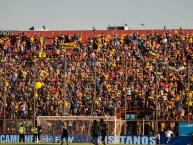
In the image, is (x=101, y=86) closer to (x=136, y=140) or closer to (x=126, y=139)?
(x=126, y=139)

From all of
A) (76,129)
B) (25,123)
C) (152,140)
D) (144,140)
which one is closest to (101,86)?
(76,129)

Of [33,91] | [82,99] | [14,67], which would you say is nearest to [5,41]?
[14,67]

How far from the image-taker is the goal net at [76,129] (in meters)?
33.9

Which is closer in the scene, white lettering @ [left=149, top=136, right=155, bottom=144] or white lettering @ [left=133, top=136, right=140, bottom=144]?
white lettering @ [left=149, top=136, right=155, bottom=144]

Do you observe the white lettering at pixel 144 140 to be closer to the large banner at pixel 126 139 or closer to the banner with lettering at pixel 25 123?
the large banner at pixel 126 139

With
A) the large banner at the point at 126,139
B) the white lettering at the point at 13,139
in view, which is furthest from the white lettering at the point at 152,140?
the white lettering at the point at 13,139

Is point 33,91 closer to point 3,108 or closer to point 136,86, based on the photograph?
point 3,108

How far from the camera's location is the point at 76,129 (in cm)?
3478

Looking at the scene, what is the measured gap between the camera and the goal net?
1334 inches

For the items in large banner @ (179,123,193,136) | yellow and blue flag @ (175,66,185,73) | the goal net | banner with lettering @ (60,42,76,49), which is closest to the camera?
the goal net

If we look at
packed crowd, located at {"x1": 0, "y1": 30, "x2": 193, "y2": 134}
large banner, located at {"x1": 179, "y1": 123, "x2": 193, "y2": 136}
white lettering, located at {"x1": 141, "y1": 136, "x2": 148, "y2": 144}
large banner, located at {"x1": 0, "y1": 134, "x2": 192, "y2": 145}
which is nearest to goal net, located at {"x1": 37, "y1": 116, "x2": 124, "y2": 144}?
large banner, located at {"x1": 0, "y1": 134, "x2": 192, "y2": 145}

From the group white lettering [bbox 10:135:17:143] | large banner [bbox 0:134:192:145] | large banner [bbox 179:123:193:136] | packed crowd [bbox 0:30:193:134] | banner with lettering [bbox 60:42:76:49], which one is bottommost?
white lettering [bbox 10:135:17:143]

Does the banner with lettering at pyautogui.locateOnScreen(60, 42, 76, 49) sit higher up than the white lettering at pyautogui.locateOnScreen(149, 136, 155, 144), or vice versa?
the banner with lettering at pyautogui.locateOnScreen(60, 42, 76, 49)

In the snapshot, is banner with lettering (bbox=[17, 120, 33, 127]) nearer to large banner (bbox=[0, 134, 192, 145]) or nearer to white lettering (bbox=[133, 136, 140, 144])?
large banner (bbox=[0, 134, 192, 145])
